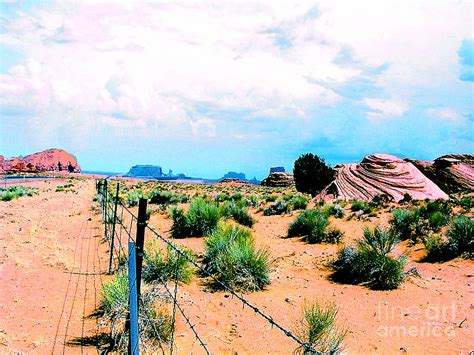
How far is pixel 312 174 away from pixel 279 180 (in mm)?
41802

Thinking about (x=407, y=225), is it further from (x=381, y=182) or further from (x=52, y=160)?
(x=52, y=160)

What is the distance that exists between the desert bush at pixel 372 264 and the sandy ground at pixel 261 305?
0.40 meters

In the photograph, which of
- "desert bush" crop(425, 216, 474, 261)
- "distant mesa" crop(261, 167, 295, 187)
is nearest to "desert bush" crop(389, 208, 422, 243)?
"desert bush" crop(425, 216, 474, 261)

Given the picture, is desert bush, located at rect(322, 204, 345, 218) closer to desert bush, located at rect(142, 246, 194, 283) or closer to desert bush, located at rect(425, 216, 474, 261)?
desert bush, located at rect(425, 216, 474, 261)

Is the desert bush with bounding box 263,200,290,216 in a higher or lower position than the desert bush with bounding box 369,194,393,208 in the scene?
lower

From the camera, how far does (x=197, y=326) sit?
770 centimetres

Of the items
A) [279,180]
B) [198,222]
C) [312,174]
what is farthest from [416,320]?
[279,180]

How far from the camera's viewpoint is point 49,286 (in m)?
10.2

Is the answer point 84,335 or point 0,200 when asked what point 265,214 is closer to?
point 84,335

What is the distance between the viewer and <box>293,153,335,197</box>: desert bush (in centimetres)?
4094

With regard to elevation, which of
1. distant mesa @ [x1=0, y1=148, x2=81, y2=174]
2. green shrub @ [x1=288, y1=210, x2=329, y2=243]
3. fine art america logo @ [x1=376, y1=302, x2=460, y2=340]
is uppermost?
distant mesa @ [x1=0, y1=148, x2=81, y2=174]

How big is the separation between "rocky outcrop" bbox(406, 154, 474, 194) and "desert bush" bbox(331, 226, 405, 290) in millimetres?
24613

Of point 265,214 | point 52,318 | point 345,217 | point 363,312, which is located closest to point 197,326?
point 52,318

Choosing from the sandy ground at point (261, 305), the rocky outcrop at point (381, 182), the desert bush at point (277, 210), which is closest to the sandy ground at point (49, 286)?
the sandy ground at point (261, 305)
